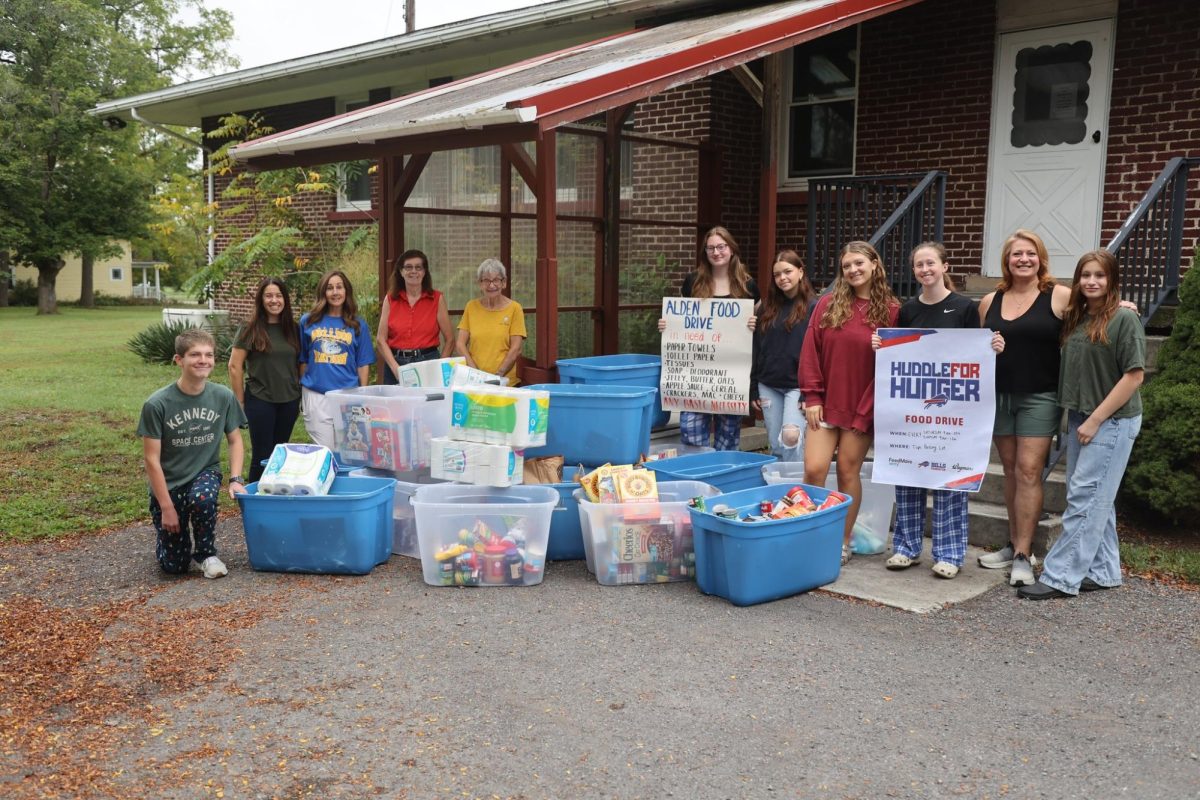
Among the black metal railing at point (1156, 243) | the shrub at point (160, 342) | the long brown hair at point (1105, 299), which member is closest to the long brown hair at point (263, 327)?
the long brown hair at point (1105, 299)

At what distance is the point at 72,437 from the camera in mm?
10070

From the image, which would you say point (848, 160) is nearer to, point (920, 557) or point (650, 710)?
point (920, 557)

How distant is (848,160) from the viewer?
34.9 feet

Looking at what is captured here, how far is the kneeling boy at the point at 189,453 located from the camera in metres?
5.53

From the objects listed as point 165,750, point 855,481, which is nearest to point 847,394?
point 855,481

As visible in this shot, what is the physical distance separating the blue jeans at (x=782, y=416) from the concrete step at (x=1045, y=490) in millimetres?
1103

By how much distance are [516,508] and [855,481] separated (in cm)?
182

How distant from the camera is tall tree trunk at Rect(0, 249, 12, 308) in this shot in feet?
115

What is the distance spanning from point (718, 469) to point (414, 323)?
7.81ft

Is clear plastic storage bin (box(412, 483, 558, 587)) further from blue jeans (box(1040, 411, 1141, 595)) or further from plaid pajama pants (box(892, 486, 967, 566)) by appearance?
blue jeans (box(1040, 411, 1141, 595))

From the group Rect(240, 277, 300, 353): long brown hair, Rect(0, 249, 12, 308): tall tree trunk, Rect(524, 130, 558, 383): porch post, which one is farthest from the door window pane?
Rect(0, 249, 12, 308): tall tree trunk

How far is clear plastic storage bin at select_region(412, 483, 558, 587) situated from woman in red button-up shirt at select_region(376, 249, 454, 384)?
2015mm

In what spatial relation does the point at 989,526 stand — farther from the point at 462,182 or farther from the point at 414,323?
the point at 462,182

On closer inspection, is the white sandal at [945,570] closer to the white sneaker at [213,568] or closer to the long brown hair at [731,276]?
the long brown hair at [731,276]
